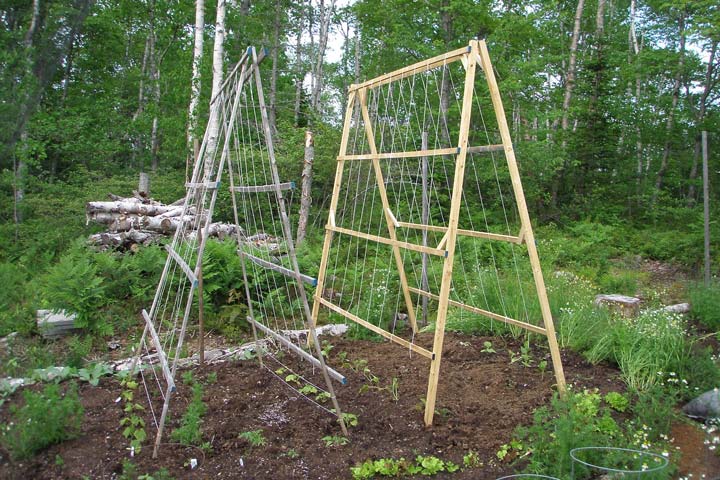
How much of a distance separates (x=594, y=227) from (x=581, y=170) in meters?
2.81

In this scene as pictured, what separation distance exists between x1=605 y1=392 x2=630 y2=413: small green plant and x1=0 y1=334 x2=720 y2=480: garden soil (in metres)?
0.26

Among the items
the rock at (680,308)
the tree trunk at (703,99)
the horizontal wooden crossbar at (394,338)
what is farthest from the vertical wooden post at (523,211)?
the tree trunk at (703,99)

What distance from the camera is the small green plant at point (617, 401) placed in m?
3.56

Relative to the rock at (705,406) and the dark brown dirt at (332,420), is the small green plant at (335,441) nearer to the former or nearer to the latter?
the dark brown dirt at (332,420)

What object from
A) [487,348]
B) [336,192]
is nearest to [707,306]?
[487,348]

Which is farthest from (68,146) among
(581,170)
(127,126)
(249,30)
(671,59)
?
(671,59)

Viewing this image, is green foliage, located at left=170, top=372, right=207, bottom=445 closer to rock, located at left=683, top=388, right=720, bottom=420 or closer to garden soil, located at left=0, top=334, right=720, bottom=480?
garden soil, located at left=0, top=334, right=720, bottom=480

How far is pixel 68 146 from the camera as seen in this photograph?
1084 cm

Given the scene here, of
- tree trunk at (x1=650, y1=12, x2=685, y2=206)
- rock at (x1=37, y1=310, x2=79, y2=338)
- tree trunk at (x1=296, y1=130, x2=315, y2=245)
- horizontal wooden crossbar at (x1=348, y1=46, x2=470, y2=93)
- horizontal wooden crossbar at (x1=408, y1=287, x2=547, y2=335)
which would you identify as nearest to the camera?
horizontal wooden crossbar at (x1=348, y1=46, x2=470, y2=93)

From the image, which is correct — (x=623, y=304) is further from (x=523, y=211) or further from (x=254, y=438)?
(x=254, y=438)

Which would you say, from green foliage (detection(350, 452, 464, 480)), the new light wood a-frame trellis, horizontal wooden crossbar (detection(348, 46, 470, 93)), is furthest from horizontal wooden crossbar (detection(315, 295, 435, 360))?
horizontal wooden crossbar (detection(348, 46, 470, 93))

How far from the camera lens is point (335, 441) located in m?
3.08

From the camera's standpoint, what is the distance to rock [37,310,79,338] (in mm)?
5156

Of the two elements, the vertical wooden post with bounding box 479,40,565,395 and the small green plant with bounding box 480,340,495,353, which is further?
the small green plant with bounding box 480,340,495,353
